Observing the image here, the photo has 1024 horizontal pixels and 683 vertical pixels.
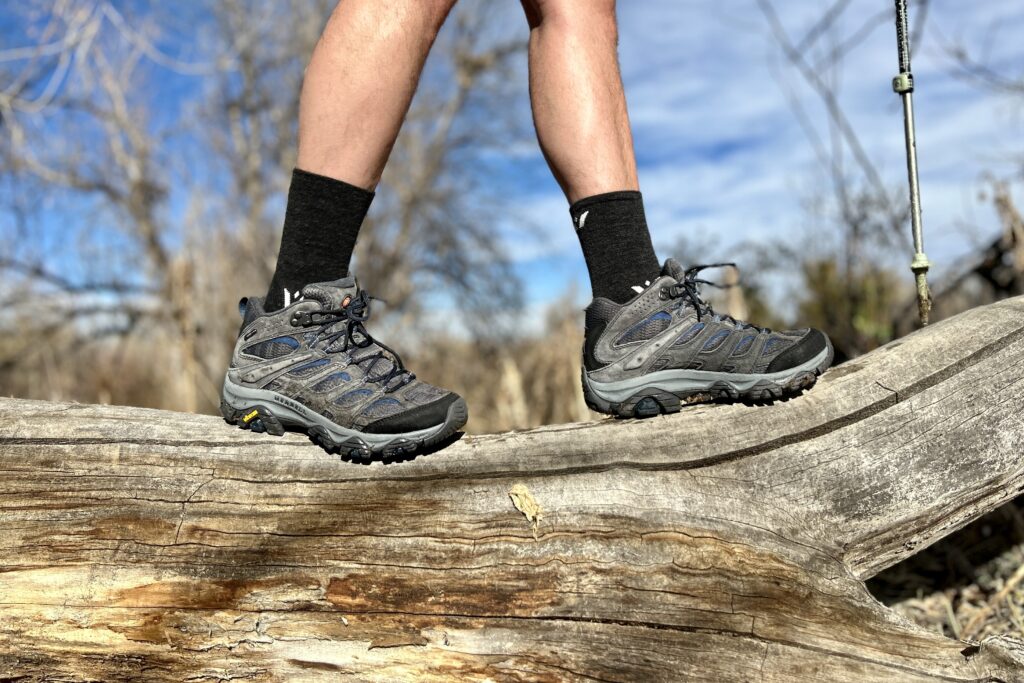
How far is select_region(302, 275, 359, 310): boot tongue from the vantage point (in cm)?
186

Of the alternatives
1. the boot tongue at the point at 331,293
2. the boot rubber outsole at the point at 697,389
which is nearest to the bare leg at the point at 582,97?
the boot rubber outsole at the point at 697,389

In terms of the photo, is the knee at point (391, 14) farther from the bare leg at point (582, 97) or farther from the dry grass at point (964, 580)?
the dry grass at point (964, 580)

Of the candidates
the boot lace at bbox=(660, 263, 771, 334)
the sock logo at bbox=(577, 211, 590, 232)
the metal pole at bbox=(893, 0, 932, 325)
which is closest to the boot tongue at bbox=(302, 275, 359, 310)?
the sock logo at bbox=(577, 211, 590, 232)

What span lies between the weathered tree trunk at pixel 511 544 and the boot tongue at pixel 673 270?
0.35 m

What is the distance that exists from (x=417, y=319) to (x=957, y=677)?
35.5 ft

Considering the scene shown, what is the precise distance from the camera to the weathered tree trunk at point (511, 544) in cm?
151

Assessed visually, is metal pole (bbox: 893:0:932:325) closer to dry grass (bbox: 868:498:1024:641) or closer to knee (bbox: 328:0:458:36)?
dry grass (bbox: 868:498:1024:641)

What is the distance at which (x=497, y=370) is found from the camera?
11.4 m

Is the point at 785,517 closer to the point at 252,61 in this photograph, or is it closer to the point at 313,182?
the point at 313,182

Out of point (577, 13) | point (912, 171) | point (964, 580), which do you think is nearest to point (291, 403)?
point (577, 13)

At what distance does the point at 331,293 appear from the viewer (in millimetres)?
1869

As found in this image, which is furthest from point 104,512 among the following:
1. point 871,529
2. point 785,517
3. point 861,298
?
point 861,298

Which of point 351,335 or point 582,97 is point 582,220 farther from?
point 351,335

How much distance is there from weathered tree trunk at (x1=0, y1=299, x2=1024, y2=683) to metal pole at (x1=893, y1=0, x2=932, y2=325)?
0.41m
